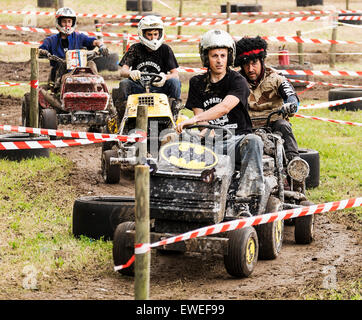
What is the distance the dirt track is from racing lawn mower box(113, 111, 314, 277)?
0.15 m

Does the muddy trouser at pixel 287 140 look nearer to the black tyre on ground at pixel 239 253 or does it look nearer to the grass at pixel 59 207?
the grass at pixel 59 207

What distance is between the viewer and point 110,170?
967 centimetres

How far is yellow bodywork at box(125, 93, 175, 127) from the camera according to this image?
30.6ft

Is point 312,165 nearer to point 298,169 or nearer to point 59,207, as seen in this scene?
point 298,169

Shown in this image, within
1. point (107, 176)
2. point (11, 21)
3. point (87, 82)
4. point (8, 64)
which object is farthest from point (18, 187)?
point (11, 21)

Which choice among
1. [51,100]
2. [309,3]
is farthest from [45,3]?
[51,100]

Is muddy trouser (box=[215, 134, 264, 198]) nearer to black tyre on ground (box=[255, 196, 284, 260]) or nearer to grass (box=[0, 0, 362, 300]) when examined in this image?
black tyre on ground (box=[255, 196, 284, 260])

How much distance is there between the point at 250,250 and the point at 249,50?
8.51ft

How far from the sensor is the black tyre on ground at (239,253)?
6.04 metres

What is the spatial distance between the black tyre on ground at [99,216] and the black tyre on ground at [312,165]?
2904 mm

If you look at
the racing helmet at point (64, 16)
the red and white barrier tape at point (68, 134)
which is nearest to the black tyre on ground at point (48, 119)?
the racing helmet at point (64, 16)

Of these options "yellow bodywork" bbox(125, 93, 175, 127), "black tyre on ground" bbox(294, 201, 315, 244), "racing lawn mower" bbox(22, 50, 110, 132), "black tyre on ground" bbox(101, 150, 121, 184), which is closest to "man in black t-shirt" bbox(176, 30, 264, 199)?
"black tyre on ground" bbox(294, 201, 315, 244)
